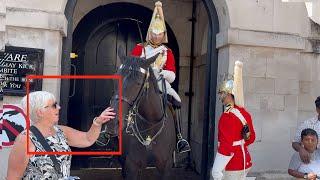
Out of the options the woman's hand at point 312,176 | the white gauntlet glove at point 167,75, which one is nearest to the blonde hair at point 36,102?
the white gauntlet glove at point 167,75

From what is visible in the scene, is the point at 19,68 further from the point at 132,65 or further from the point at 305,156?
the point at 305,156

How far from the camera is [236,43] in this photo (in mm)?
5820

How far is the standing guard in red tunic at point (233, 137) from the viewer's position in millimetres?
4492

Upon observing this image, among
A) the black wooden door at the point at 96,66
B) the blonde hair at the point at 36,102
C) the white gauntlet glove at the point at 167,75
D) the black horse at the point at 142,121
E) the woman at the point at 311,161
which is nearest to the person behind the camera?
the blonde hair at the point at 36,102

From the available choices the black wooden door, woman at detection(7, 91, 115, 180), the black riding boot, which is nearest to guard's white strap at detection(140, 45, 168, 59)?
the black riding boot

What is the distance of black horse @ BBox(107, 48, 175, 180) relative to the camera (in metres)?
4.09

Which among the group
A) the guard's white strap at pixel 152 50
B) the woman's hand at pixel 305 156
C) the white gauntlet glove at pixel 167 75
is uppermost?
the guard's white strap at pixel 152 50

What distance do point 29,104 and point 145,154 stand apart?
233 centimetres

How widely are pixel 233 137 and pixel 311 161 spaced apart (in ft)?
3.55

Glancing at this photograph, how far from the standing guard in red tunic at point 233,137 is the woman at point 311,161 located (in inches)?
26.6

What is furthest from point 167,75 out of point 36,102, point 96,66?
point 96,66

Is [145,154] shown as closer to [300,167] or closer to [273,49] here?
[300,167]

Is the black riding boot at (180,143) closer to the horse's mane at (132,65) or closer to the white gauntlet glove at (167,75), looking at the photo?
the white gauntlet glove at (167,75)

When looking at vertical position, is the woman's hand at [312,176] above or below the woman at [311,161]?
below
